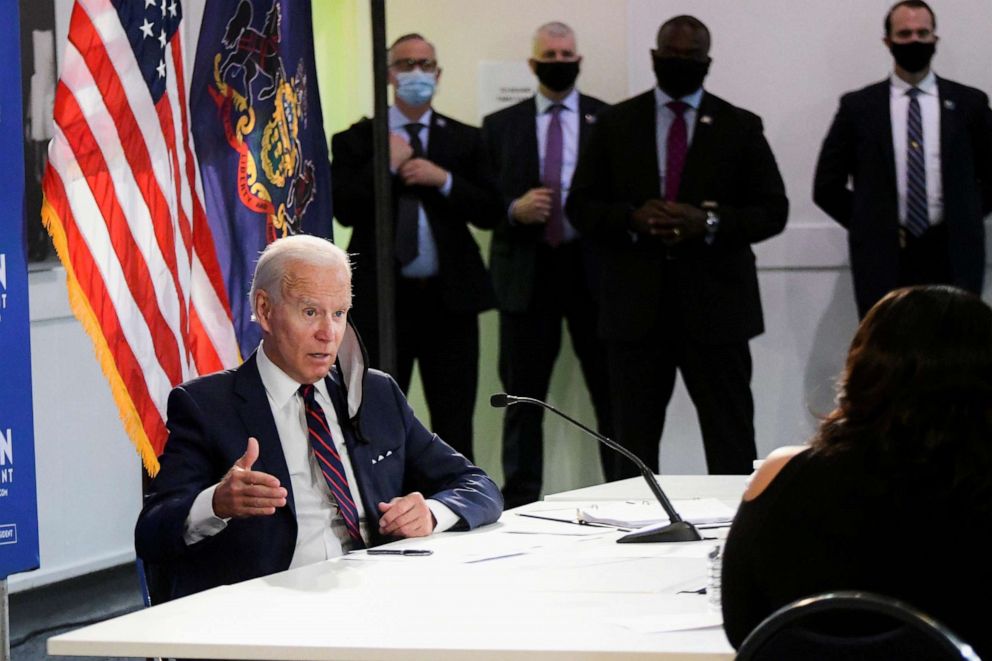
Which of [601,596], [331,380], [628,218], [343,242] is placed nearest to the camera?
[601,596]

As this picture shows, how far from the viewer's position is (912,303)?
6.49ft

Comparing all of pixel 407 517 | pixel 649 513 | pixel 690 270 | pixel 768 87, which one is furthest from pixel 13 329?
pixel 768 87

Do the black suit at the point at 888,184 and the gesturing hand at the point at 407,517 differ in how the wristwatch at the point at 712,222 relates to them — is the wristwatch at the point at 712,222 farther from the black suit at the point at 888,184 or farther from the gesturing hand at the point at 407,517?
the gesturing hand at the point at 407,517

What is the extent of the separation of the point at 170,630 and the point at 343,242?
4.58m

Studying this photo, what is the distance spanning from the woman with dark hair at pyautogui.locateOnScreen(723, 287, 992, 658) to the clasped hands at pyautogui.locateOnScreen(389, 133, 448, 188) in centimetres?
386

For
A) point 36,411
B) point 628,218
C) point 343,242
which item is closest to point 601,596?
point 628,218

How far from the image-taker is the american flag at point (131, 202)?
11.1 feet

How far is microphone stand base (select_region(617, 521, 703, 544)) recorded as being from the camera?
296cm

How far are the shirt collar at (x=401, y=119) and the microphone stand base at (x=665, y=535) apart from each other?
3.21 meters

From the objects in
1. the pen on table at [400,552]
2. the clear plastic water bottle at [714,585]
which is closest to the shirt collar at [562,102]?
the pen on table at [400,552]

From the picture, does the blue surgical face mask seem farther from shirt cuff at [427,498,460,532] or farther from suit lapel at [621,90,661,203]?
shirt cuff at [427,498,460,532]

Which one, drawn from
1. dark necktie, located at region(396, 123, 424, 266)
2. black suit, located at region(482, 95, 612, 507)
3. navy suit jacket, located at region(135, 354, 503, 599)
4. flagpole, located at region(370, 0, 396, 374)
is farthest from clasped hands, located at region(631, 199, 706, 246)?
navy suit jacket, located at region(135, 354, 503, 599)

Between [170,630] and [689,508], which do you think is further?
[689,508]

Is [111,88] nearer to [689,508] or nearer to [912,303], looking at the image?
[689,508]
